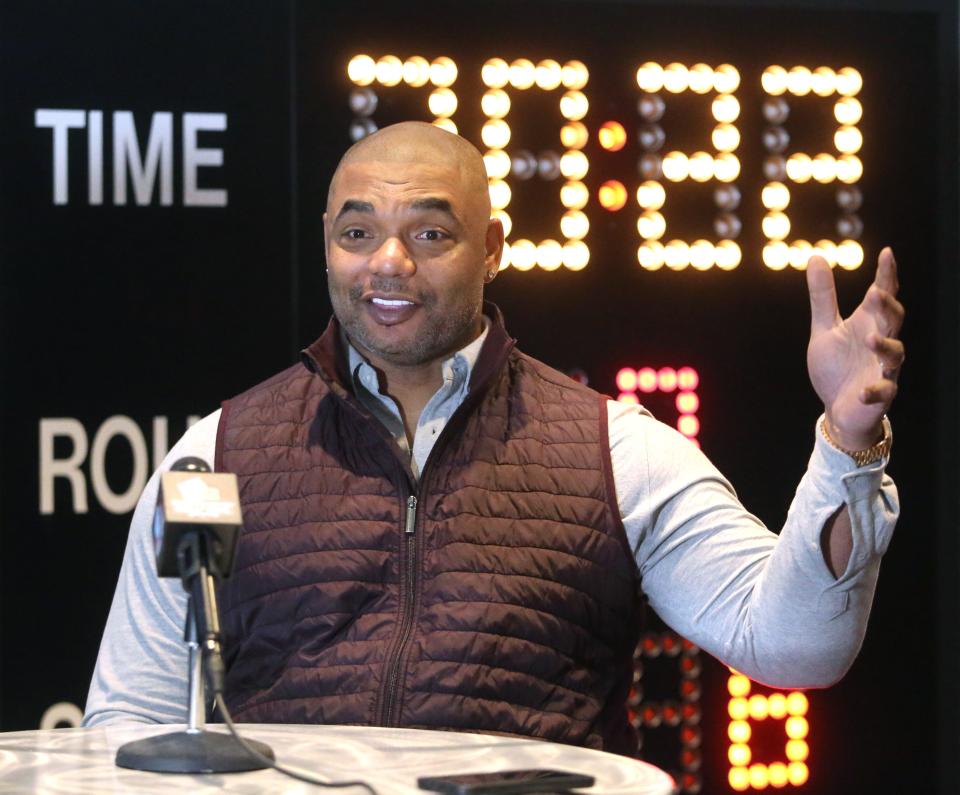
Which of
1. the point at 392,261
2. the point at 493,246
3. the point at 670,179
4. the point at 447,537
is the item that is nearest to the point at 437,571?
the point at 447,537

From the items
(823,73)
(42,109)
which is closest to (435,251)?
(42,109)

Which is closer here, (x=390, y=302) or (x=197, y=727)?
(x=197, y=727)

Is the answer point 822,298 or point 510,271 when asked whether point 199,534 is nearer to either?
point 822,298

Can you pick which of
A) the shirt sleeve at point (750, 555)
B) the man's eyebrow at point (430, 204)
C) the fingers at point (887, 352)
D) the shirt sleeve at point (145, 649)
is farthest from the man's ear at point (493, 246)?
the fingers at point (887, 352)

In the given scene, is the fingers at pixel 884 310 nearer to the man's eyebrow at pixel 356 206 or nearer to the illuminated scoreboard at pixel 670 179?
the man's eyebrow at pixel 356 206

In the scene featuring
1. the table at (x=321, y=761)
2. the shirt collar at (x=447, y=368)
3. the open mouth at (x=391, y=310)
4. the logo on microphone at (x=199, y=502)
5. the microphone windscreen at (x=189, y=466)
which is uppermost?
the open mouth at (x=391, y=310)

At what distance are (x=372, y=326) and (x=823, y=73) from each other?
3.59ft

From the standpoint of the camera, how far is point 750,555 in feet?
6.96

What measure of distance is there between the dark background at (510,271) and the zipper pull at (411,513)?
0.68m

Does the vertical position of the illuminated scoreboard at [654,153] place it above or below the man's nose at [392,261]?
above

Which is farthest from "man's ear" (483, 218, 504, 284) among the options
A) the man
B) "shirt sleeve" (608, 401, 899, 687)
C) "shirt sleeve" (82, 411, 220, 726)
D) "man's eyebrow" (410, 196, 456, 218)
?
"shirt sleeve" (82, 411, 220, 726)

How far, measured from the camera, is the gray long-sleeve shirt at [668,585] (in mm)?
2006

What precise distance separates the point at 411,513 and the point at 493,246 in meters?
0.49

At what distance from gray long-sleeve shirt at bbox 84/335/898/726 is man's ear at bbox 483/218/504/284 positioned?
15 cm
